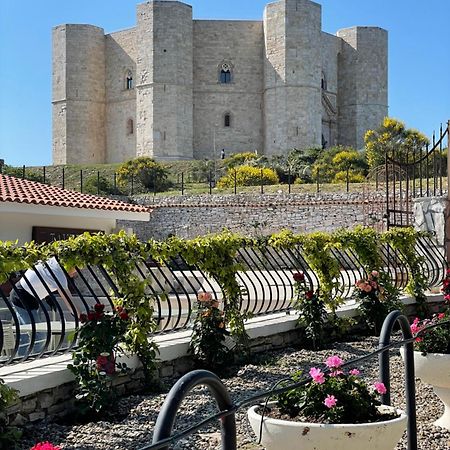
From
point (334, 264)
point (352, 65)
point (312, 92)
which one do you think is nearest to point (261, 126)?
point (312, 92)

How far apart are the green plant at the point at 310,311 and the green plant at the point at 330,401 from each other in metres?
4.22

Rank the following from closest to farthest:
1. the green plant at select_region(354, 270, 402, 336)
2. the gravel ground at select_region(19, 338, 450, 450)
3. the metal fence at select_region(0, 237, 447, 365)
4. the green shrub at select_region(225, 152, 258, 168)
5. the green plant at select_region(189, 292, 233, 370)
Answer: the gravel ground at select_region(19, 338, 450, 450)
the metal fence at select_region(0, 237, 447, 365)
the green plant at select_region(189, 292, 233, 370)
the green plant at select_region(354, 270, 402, 336)
the green shrub at select_region(225, 152, 258, 168)

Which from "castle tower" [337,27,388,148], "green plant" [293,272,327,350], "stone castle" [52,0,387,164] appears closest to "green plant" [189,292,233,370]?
"green plant" [293,272,327,350]

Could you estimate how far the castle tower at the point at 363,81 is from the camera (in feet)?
187

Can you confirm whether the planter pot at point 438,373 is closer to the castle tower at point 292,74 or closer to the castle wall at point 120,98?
the castle tower at point 292,74

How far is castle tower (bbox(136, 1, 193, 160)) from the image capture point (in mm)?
51406

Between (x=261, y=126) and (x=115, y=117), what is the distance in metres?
10.1

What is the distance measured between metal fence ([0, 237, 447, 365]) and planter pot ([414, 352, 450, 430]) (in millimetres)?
2082

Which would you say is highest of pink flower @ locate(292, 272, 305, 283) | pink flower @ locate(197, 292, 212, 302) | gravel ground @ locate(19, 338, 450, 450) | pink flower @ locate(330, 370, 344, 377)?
pink flower @ locate(292, 272, 305, 283)

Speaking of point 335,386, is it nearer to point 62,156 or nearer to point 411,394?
point 411,394

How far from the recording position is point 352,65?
189ft

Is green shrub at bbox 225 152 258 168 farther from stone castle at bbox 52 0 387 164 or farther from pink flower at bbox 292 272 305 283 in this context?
pink flower at bbox 292 272 305 283

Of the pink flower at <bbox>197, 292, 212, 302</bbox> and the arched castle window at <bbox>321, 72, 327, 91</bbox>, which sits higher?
the arched castle window at <bbox>321, 72, 327, 91</bbox>

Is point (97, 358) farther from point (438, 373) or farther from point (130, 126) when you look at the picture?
point (130, 126)
